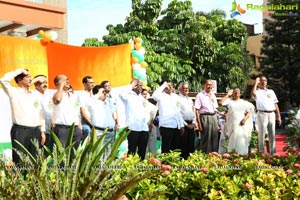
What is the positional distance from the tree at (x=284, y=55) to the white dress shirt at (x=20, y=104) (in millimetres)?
22311

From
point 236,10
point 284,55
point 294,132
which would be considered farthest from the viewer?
point 284,55

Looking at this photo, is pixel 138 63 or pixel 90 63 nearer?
pixel 90 63

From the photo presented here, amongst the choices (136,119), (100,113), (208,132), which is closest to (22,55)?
(100,113)

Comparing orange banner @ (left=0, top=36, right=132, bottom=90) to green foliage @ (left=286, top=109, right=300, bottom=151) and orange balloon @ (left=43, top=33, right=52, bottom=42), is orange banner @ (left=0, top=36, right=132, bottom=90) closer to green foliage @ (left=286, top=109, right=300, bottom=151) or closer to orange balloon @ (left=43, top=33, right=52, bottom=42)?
orange balloon @ (left=43, top=33, right=52, bottom=42)

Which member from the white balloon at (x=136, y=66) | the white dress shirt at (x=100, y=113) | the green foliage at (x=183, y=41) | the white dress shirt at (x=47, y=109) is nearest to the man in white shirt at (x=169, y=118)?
the white dress shirt at (x=100, y=113)

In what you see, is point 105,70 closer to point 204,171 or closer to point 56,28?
point 56,28

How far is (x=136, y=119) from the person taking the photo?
22.2ft

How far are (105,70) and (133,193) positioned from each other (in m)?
5.29

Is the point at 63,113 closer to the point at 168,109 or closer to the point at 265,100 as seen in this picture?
the point at 168,109

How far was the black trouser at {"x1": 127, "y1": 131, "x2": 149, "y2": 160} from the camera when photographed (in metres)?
6.70

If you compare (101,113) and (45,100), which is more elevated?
(45,100)

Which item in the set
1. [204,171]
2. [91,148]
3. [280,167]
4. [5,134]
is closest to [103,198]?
[91,148]

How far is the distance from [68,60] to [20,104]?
2.65 meters

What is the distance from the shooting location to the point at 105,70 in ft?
27.2
